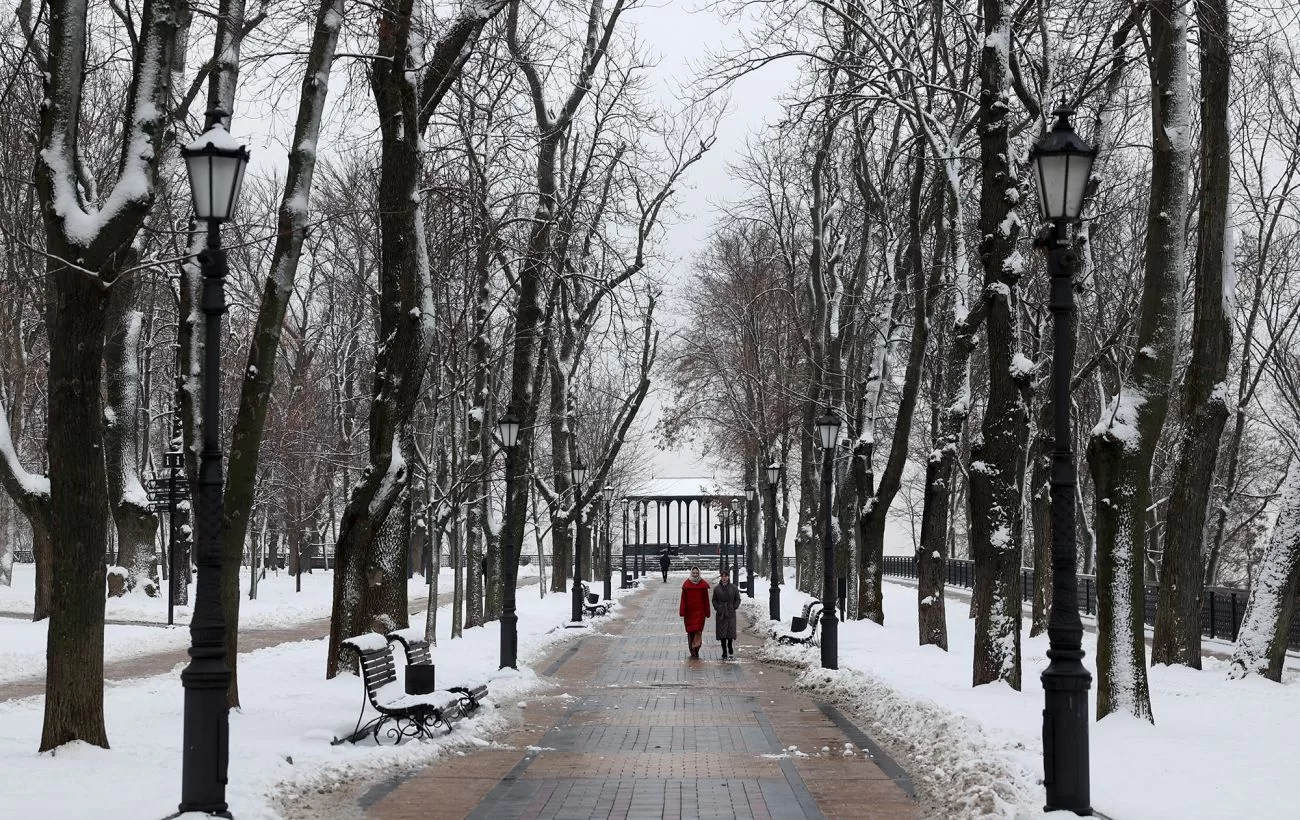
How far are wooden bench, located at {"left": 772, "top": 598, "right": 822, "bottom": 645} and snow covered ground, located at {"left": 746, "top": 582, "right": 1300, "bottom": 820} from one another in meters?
4.07

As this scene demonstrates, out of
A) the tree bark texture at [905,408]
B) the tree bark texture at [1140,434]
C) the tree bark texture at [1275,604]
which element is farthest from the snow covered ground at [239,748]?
the tree bark texture at [905,408]

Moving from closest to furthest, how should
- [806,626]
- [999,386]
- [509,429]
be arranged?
[999,386] → [509,429] → [806,626]

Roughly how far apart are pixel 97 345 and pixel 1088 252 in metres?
18.3

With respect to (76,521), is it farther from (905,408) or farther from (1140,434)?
(905,408)

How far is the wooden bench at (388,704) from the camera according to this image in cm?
1212

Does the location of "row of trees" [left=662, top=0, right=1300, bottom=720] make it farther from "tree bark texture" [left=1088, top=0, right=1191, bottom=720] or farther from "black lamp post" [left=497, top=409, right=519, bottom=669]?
"black lamp post" [left=497, top=409, right=519, bottom=669]

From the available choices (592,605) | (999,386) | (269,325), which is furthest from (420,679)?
(592,605)

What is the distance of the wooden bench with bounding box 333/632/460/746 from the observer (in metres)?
12.1

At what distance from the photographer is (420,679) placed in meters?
13.9

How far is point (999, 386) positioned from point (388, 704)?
283 inches

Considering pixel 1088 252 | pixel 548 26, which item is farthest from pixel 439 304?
pixel 1088 252

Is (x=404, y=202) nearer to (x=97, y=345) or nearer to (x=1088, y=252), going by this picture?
(x=97, y=345)

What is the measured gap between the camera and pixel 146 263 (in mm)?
10234

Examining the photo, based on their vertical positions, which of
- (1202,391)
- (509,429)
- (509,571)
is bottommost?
(509,571)
